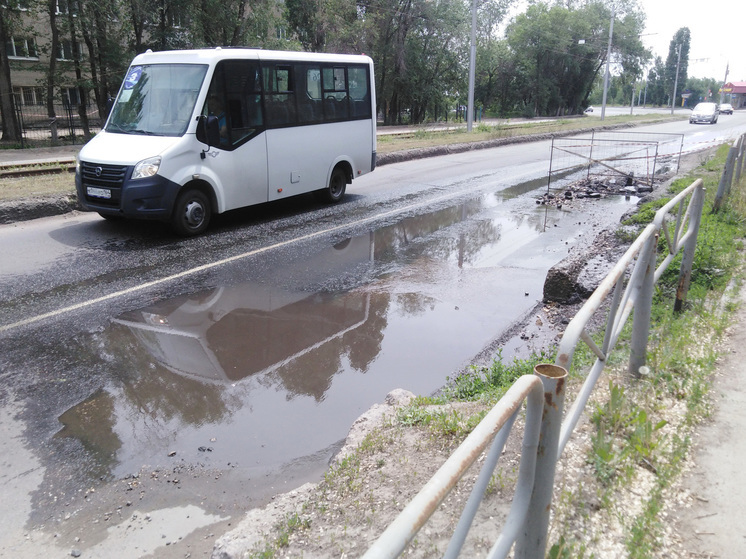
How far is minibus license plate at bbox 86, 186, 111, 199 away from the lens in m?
9.23

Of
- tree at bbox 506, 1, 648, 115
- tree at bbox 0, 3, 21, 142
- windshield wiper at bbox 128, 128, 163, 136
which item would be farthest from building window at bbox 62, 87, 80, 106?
tree at bbox 506, 1, 648, 115

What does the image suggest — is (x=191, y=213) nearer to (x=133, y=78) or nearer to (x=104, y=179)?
(x=104, y=179)

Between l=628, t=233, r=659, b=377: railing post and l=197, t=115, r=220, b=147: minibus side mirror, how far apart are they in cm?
741

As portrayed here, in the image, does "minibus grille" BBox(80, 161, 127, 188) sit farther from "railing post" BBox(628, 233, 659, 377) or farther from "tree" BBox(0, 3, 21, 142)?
"tree" BBox(0, 3, 21, 142)

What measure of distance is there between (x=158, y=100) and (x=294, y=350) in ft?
20.2

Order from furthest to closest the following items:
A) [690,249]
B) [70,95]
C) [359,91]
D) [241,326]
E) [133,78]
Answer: [70,95] < [359,91] < [133,78] < [241,326] < [690,249]

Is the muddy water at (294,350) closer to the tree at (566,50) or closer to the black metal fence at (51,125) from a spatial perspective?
the black metal fence at (51,125)

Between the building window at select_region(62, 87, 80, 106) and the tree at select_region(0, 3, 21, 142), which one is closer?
the tree at select_region(0, 3, 21, 142)

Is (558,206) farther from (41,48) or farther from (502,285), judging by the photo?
(41,48)

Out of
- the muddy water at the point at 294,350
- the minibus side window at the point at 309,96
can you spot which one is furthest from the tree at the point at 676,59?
the muddy water at the point at 294,350

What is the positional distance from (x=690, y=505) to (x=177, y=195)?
826 cm

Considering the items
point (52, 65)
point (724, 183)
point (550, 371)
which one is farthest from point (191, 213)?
point (52, 65)

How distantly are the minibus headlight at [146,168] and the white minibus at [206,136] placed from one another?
0.01 metres

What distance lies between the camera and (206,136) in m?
9.66
